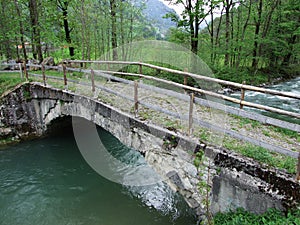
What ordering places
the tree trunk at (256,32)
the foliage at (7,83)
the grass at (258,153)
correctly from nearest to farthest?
the grass at (258,153) → the foliage at (7,83) → the tree trunk at (256,32)

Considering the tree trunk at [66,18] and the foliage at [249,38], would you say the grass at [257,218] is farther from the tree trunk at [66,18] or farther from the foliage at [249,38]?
the tree trunk at [66,18]

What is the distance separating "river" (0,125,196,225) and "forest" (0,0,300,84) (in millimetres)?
6854

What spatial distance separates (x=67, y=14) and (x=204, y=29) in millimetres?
11699

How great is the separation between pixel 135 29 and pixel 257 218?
14191 mm

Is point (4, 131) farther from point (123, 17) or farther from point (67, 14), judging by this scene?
point (123, 17)

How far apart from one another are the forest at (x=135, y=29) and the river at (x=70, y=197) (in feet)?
22.5

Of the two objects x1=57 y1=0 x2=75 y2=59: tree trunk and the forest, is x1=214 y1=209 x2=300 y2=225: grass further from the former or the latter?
x1=57 y1=0 x2=75 y2=59: tree trunk

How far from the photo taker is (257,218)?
3539 mm

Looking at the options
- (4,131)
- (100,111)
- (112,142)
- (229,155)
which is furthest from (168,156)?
(4,131)

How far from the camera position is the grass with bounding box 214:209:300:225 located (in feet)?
10.4

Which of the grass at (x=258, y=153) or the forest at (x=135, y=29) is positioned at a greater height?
the forest at (x=135, y=29)

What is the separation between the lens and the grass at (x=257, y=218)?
318cm

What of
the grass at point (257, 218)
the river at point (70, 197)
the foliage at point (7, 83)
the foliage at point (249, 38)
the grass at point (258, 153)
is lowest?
the river at point (70, 197)

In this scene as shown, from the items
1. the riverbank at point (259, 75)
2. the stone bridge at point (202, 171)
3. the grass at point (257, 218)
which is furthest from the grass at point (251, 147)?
the riverbank at point (259, 75)
